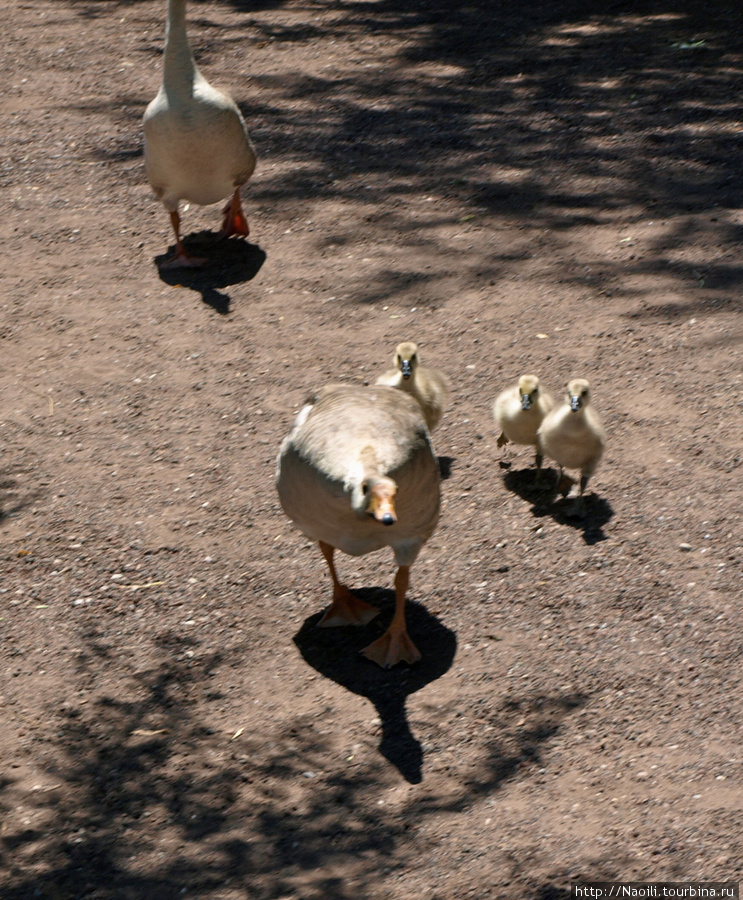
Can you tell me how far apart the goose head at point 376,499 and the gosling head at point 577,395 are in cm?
174

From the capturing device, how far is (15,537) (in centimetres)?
623

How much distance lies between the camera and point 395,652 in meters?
5.29

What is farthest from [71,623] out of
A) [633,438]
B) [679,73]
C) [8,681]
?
[679,73]

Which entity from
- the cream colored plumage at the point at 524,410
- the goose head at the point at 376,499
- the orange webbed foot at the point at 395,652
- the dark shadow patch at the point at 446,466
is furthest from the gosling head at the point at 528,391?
the goose head at the point at 376,499

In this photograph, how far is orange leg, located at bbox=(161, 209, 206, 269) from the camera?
8719mm

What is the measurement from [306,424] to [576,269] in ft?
12.6

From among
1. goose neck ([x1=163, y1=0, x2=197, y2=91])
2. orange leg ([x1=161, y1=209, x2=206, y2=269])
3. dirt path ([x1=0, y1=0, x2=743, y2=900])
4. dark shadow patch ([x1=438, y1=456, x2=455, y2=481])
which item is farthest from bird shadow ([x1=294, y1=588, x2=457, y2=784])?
goose neck ([x1=163, y1=0, x2=197, y2=91])

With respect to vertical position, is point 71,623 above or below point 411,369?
below

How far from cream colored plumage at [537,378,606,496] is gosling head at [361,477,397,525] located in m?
1.78

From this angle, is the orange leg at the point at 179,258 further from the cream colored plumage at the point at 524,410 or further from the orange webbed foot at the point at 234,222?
the cream colored plumage at the point at 524,410

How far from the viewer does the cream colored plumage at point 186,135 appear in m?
8.38

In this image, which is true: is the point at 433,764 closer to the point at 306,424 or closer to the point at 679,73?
the point at 306,424

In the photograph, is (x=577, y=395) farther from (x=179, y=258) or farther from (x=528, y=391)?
(x=179, y=258)

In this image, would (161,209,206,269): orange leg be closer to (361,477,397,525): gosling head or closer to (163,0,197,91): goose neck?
(163,0,197,91): goose neck
